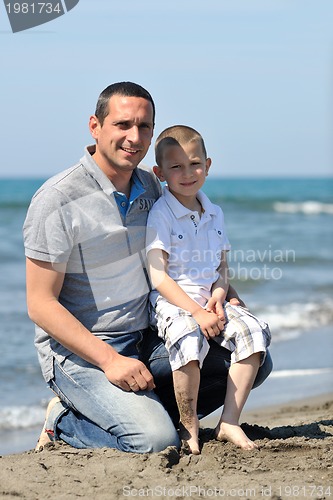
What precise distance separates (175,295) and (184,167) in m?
0.69

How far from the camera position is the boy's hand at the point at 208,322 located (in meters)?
4.05

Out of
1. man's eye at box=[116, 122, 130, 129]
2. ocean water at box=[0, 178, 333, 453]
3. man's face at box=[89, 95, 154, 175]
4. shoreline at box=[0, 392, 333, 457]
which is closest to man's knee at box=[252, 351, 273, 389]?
shoreline at box=[0, 392, 333, 457]

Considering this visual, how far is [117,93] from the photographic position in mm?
4160

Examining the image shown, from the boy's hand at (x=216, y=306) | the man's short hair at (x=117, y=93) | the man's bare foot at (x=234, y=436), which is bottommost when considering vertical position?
the man's bare foot at (x=234, y=436)

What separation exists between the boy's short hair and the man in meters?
0.14

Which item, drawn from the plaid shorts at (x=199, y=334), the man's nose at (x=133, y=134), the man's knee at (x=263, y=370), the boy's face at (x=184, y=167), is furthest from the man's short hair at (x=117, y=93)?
the man's knee at (x=263, y=370)

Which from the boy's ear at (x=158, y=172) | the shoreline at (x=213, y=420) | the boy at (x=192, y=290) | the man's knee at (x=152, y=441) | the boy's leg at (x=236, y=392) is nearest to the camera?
the man's knee at (x=152, y=441)

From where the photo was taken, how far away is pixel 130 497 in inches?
133

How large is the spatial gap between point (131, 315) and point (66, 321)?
416 millimetres

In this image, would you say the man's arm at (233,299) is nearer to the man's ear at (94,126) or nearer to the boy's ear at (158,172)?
the boy's ear at (158,172)

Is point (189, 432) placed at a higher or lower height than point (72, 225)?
lower

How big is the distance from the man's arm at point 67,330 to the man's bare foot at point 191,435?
0.31 m

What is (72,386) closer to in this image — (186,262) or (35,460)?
(35,460)

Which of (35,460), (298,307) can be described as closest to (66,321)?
(35,460)
